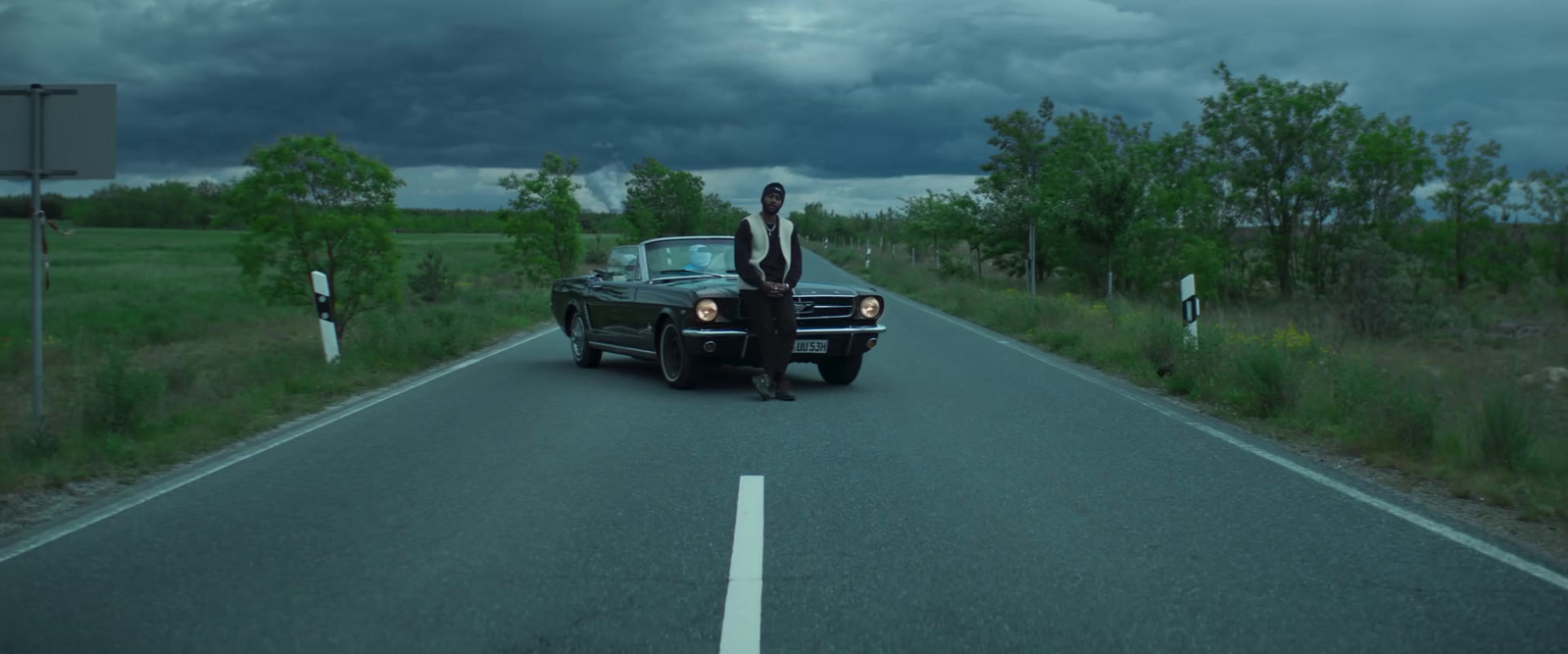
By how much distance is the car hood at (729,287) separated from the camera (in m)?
11.1

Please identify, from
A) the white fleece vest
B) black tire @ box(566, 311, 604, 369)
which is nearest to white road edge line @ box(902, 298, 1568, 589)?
the white fleece vest

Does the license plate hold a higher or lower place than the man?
lower

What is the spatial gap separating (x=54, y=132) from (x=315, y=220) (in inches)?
472

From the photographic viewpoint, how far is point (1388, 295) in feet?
108

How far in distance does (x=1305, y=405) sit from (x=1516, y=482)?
9.87ft

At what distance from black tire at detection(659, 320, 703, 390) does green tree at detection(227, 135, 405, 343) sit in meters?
10.2

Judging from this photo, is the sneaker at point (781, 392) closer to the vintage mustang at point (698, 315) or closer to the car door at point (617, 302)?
the vintage mustang at point (698, 315)

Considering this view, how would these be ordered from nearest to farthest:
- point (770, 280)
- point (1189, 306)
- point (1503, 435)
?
1. point (1503, 435)
2. point (770, 280)
3. point (1189, 306)

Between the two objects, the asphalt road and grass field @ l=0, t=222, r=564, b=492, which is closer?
the asphalt road

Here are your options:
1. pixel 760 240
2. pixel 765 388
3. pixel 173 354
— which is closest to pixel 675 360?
pixel 765 388

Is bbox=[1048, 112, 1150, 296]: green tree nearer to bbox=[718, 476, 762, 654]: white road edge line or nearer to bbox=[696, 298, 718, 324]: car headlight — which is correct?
bbox=[696, 298, 718, 324]: car headlight

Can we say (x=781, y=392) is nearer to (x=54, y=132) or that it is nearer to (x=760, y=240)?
(x=760, y=240)

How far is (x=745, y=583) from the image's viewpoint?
15.2ft

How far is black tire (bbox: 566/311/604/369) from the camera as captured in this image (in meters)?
13.9
